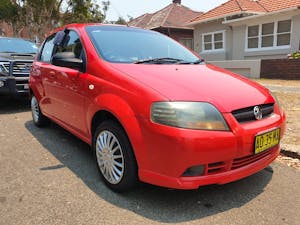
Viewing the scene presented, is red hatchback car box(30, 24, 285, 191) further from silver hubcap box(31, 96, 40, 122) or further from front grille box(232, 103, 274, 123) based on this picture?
silver hubcap box(31, 96, 40, 122)

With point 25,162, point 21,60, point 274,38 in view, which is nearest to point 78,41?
point 25,162

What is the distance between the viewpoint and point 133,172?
2.77 metres

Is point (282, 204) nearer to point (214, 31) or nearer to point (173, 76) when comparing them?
point (173, 76)

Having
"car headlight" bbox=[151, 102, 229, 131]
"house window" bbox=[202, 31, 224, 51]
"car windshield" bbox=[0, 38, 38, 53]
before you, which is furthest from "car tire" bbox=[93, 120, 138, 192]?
"house window" bbox=[202, 31, 224, 51]

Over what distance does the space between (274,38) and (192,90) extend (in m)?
15.7

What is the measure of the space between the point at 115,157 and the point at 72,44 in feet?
5.78

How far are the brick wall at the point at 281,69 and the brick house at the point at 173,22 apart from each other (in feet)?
35.6

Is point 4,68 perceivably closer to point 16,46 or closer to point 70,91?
point 16,46

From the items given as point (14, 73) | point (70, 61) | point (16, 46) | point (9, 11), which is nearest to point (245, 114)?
point (70, 61)

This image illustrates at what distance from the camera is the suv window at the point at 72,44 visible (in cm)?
368

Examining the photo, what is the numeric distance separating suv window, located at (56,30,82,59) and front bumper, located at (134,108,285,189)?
62.0 inches

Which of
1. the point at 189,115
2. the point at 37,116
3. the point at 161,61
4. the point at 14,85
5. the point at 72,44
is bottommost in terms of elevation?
the point at 37,116

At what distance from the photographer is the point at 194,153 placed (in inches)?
94.7

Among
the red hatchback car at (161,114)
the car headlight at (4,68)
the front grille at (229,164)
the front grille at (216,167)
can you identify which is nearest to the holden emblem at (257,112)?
the red hatchback car at (161,114)
